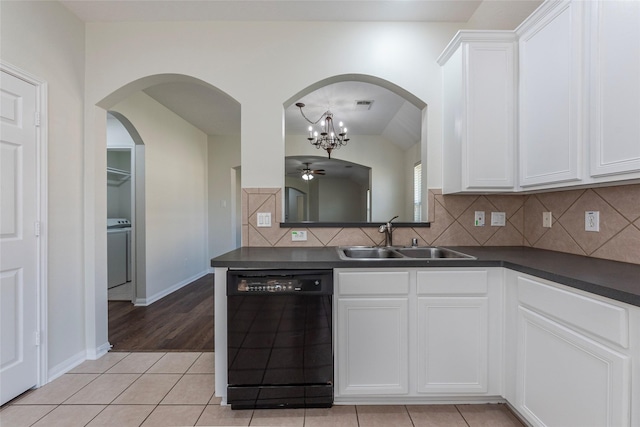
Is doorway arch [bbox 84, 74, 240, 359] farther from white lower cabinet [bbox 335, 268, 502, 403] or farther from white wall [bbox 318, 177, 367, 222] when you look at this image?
white wall [bbox 318, 177, 367, 222]

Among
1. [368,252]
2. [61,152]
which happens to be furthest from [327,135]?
[61,152]

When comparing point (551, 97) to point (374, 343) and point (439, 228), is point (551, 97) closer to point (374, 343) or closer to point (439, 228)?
point (439, 228)

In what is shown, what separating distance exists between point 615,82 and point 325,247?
184cm

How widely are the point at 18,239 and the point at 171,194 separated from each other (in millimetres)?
2648

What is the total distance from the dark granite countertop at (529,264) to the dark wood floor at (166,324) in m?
1.26

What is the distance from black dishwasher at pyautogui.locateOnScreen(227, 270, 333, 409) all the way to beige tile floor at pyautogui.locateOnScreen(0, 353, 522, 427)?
0.09 metres

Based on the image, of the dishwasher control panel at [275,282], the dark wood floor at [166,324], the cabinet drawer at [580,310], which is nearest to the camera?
the cabinet drawer at [580,310]

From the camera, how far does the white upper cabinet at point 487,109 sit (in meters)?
2.02

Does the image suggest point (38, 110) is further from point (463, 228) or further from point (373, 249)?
point (463, 228)

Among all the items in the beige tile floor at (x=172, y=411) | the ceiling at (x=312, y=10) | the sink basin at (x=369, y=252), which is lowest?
the beige tile floor at (x=172, y=411)

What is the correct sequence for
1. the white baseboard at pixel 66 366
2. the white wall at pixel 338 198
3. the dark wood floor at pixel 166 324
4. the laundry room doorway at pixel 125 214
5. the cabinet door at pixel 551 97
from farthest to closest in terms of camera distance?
the white wall at pixel 338 198 < the laundry room doorway at pixel 125 214 < the dark wood floor at pixel 166 324 < the white baseboard at pixel 66 366 < the cabinet door at pixel 551 97

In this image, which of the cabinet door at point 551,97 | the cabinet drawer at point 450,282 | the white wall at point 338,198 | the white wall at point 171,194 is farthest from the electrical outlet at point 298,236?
the white wall at point 338,198

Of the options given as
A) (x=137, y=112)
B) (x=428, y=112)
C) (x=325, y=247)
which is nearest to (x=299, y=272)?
(x=325, y=247)

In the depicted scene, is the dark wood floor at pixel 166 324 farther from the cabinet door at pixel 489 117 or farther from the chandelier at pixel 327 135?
the chandelier at pixel 327 135
